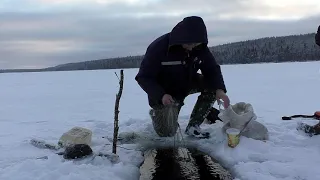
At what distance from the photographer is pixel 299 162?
3262 millimetres

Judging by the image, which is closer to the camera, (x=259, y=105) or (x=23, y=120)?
(x=23, y=120)

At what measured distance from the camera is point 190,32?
3820 mm

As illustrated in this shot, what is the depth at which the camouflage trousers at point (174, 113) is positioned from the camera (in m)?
4.29

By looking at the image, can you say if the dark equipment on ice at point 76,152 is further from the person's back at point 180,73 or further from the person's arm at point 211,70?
the person's arm at point 211,70

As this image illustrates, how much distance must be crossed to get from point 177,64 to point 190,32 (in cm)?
47

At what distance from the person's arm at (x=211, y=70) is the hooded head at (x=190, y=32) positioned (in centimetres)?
36

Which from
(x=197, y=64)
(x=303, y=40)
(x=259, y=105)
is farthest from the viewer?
(x=303, y=40)

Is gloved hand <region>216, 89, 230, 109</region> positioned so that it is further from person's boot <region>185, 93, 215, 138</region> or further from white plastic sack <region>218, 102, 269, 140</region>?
person's boot <region>185, 93, 215, 138</region>

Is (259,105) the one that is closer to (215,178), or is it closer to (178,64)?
(178,64)

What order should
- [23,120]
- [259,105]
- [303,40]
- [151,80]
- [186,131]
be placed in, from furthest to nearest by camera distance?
1. [303,40]
2. [259,105]
3. [23,120]
4. [186,131]
5. [151,80]

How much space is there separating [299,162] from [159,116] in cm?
173

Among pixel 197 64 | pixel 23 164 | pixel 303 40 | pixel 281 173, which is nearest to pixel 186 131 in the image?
pixel 197 64

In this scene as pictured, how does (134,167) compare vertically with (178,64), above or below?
below

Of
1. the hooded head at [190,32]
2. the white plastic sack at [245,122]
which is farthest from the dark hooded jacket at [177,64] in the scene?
the white plastic sack at [245,122]
